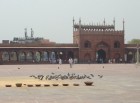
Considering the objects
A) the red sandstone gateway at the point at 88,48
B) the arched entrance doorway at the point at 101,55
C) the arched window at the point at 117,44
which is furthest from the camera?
the arched window at the point at 117,44

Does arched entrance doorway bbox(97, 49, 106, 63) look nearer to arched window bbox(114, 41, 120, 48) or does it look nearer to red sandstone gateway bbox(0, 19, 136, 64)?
red sandstone gateway bbox(0, 19, 136, 64)

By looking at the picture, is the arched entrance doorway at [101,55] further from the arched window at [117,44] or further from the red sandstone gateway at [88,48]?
the arched window at [117,44]

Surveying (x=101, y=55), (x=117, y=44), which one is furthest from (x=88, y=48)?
(x=117, y=44)

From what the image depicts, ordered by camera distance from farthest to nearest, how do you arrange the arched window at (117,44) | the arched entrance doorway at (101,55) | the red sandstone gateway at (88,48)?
the arched window at (117,44), the arched entrance doorway at (101,55), the red sandstone gateway at (88,48)

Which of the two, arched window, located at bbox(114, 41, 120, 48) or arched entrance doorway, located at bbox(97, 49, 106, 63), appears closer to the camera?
arched entrance doorway, located at bbox(97, 49, 106, 63)

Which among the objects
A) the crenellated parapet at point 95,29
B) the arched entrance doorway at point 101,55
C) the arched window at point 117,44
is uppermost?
the crenellated parapet at point 95,29

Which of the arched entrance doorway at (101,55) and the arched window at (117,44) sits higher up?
the arched window at (117,44)

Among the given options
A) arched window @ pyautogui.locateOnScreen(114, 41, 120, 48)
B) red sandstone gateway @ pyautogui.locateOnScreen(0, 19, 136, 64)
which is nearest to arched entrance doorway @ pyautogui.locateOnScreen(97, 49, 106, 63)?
red sandstone gateway @ pyautogui.locateOnScreen(0, 19, 136, 64)

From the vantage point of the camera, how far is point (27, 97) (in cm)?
1382

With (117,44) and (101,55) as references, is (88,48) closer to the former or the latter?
(101,55)

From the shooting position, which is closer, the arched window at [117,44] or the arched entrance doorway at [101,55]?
the arched entrance doorway at [101,55]

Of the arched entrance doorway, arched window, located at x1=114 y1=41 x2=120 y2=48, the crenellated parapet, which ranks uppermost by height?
the crenellated parapet

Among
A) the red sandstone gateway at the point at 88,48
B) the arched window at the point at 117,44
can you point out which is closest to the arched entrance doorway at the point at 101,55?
the red sandstone gateway at the point at 88,48

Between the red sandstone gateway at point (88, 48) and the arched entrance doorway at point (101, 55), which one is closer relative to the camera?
the red sandstone gateway at point (88, 48)
